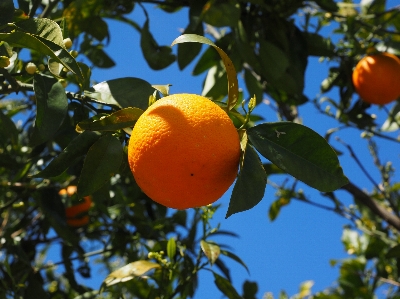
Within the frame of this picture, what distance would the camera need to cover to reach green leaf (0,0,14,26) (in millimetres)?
931

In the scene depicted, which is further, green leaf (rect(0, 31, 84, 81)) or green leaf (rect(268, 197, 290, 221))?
green leaf (rect(268, 197, 290, 221))

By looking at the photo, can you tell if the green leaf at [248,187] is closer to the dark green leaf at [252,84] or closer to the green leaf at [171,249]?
the green leaf at [171,249]

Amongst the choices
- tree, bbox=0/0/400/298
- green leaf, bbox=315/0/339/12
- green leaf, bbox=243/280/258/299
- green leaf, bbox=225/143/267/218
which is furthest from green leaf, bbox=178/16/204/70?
green leaf, bbox=225/143/267/218

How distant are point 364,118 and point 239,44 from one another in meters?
0.70

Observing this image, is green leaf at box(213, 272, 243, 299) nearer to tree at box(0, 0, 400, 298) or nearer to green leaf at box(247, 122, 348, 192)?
tree at box(0, 0, 400, 298)

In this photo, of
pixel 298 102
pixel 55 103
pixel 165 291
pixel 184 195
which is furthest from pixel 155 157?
pixel 298 102

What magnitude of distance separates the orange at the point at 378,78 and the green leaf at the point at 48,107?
1362 mm

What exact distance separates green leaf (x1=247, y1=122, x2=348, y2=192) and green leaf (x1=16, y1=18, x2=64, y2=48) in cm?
35

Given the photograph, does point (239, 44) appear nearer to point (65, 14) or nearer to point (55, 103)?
point (65, 14)

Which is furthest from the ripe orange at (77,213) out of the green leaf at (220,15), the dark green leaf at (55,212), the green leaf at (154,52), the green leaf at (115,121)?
the green leaf at (115,121)

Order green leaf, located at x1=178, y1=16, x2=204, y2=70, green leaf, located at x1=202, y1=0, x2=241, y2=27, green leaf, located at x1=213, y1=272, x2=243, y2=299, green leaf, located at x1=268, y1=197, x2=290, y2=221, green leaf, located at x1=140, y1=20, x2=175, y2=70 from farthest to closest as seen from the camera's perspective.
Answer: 1. green leaf, located at x1=268, y1=197, x2=290, y2=221
2. green leaf, located at x1=178, y1=16, x2=204, y2=70
3. green leaf, located at x1=140, y1=20, x2=175, y2=70
4. green leaf, located at x1=202, y1=0, x2=241, y2=27
5. green leaf, located at x1=213, y1=272, x2=243, y2=299

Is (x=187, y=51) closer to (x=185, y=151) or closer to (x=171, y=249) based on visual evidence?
(x=171, y=249)

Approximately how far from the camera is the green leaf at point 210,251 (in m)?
1.25

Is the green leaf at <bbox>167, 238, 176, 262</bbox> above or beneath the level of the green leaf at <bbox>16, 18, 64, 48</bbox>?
beneath
